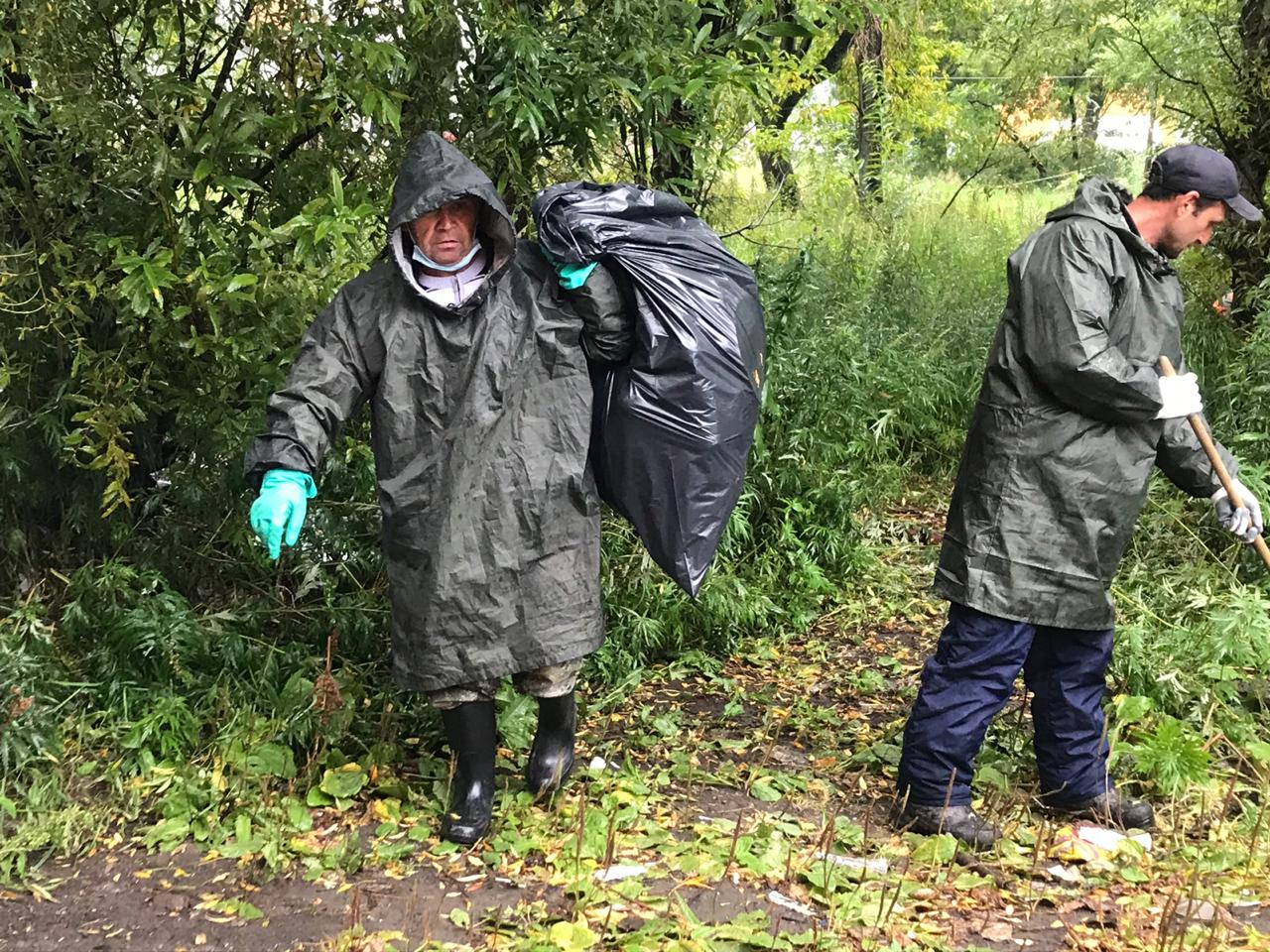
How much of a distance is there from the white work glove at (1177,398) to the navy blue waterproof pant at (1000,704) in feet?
2.23

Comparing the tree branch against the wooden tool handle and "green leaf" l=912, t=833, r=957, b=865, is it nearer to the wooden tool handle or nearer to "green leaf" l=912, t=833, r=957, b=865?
the wooden tool handle

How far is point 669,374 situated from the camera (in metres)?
3.00

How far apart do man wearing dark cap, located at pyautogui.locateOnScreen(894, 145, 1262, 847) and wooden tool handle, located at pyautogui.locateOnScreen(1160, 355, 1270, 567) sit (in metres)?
0.03

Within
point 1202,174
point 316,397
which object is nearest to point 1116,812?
point 1202,174

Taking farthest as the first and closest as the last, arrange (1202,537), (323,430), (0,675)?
(1202,537), (0,675), (323,430)

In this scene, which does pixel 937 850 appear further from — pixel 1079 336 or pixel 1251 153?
pixel 1251 153

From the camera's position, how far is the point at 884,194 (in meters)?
10.5

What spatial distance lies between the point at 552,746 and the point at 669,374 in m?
1.22

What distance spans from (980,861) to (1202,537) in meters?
2.60

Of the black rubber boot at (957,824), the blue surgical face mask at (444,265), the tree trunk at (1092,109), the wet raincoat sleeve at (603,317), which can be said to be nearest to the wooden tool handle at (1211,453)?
the black rubber boot at (957,824)

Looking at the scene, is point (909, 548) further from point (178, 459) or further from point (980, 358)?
point (178, 459)

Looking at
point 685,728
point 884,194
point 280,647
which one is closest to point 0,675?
point 280,647

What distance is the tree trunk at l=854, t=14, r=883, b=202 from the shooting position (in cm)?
872

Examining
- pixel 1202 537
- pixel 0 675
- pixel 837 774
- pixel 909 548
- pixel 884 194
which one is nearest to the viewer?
pixel 0 675
